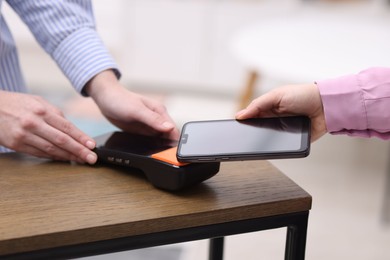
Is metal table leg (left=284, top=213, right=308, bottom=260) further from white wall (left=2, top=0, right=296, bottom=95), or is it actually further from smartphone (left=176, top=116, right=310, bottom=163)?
white wall (left=2, top=0, right=296, bottom=95)

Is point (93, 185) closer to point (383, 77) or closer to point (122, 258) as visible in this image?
point (383, 77)

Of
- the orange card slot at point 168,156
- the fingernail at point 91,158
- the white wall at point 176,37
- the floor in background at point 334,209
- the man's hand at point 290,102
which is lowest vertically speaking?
the floor in background at point 334,209

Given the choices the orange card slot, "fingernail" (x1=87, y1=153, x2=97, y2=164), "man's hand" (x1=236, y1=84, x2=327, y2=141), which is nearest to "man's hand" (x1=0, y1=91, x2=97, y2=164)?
"fingernail" (x1=87, y1=153, x2=97, y2=164)

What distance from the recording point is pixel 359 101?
2.60 ft

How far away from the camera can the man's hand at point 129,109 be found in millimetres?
869

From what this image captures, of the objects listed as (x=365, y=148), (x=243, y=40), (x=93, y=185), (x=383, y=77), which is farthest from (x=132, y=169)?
(x=365, y=148)

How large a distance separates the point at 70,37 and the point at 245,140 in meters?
0.42

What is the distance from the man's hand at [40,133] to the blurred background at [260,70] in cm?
78

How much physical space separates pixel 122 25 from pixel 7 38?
223cm

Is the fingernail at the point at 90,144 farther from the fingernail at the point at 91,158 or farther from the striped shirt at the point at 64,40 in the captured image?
the striped shirt at the point at 64,40

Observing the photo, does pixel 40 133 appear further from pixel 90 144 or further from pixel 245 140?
pixel 245 140

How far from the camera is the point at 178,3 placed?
3.16 meters

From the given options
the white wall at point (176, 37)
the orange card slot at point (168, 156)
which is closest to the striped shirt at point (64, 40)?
the orange card slot at point (168, 156)

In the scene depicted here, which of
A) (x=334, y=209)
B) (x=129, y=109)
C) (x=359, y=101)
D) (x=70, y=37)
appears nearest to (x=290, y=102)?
(x=359, y=101)
